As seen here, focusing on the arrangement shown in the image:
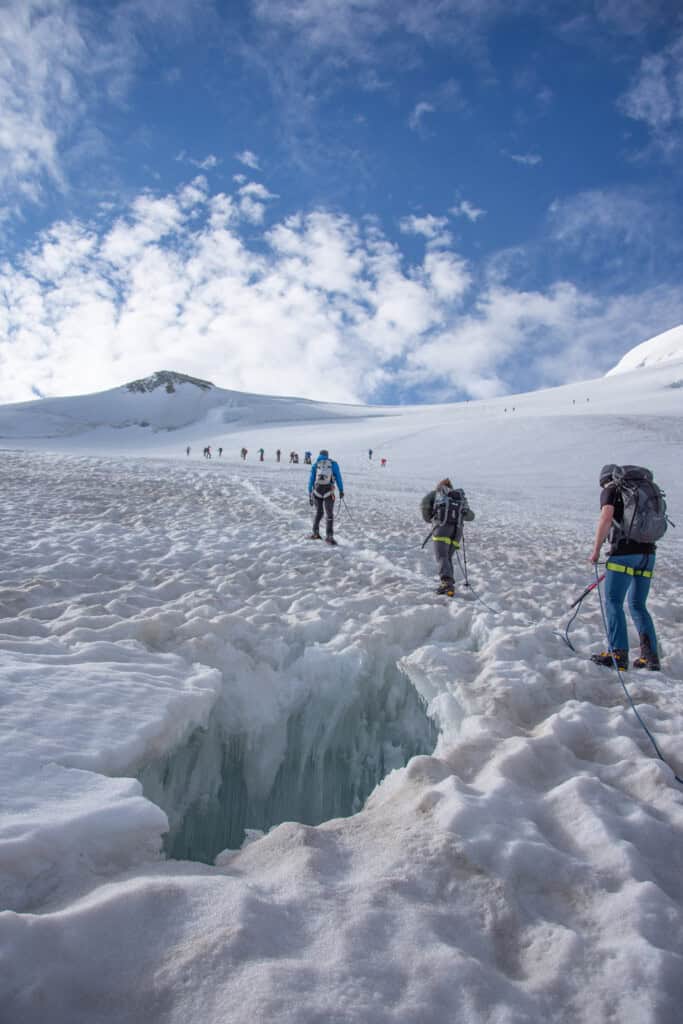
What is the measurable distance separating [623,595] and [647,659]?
686mm

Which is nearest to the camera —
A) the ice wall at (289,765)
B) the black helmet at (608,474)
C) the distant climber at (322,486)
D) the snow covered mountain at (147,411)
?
the ice wall at (289,765)

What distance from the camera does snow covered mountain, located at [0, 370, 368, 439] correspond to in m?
84.2

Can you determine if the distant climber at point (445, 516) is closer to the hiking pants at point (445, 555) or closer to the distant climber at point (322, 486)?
the hiking pants at point (445, 555)

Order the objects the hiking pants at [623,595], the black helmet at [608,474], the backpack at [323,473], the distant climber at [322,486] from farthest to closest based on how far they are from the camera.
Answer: the backpack at [323,473], the distant climber at [322,486], the black helmet at [608,474], the hiking pants at [623,595]

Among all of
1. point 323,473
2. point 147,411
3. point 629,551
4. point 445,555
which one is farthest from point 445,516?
point 147,411

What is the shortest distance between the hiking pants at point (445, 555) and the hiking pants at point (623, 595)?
8.69 feet

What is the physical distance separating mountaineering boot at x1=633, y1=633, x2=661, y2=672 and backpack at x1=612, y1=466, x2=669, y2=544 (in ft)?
3.38

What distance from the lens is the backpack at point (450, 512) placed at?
329 inches

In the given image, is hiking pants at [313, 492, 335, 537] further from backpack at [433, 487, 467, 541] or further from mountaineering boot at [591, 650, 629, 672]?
mountaineering boot at [591, 650, 629, 672]

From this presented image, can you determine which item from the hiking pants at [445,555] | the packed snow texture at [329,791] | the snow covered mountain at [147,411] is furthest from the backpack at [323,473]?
the snow covered mountain at [147,411]

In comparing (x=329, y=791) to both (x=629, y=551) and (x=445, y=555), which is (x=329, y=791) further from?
(x=445, y=555)

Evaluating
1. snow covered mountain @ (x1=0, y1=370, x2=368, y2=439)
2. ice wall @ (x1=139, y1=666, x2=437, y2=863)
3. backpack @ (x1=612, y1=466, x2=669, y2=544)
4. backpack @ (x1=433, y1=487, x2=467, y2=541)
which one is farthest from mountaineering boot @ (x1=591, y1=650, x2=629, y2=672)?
snow covered mountain @ (x1=0, y1=370, x2=368, y2=439)

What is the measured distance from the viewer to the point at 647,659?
5.38m

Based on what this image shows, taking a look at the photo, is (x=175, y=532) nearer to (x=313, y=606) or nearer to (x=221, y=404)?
(x=313, y=606)
